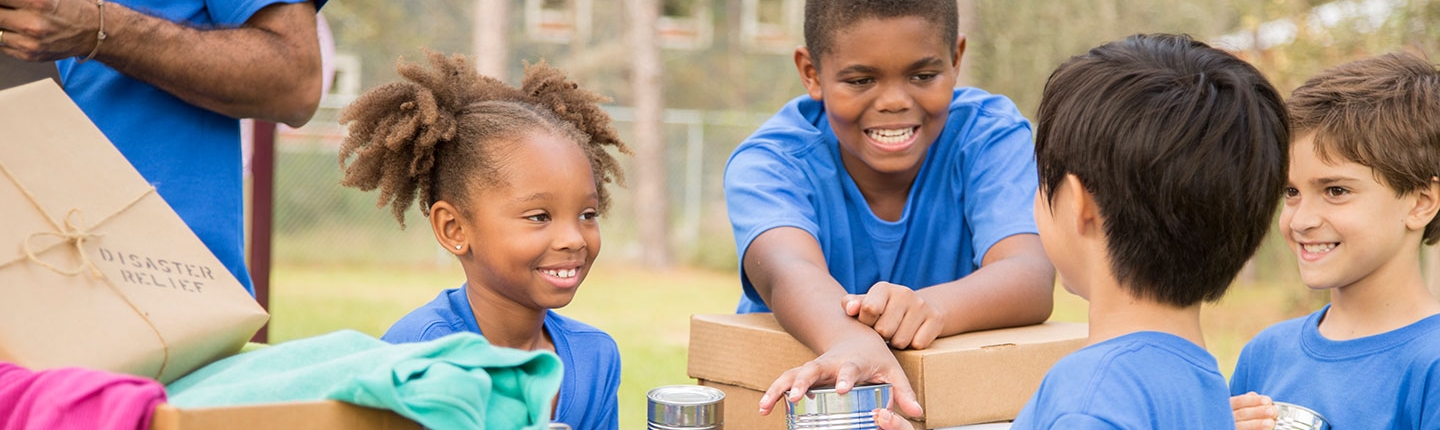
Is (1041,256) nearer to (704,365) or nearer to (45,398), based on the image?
(704,365)

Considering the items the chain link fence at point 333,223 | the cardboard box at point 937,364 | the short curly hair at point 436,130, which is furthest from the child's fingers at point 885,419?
the chain link fence at point 333,223

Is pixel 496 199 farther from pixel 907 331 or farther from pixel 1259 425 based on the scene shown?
pixel 1259 425

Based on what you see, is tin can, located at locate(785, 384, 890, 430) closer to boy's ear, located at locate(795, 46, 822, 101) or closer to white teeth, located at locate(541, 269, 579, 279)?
white teeth, located at locate(541, 269, 579, 279)

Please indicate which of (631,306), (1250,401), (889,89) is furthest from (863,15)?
(631,306)

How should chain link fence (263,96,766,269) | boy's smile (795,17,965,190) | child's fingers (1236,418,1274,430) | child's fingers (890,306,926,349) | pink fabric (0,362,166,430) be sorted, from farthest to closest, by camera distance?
1. chain link fence (263,96,766,269)
2. boy's smile (795,17,965,190)
3. child's fingers (890,306,926,349)
4. child's fingers (1236,418,1274,430)
5. pink fabric (0,362,166,430)

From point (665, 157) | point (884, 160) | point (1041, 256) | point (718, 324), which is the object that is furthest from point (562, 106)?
point (665, 157)

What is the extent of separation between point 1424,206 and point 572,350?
61.1 inches

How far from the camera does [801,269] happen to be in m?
2.21

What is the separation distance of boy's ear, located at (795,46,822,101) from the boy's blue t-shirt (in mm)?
82

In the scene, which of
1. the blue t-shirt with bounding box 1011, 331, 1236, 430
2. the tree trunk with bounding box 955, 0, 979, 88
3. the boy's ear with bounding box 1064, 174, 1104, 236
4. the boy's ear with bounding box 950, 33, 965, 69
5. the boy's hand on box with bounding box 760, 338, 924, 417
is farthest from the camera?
the tree trunk with bounding box 955, 0, 979, 88

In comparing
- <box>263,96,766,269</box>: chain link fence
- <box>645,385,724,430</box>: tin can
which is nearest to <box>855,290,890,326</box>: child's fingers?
<box>645,385,724,430</box>: tin can

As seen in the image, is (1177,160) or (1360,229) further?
(1360,229)

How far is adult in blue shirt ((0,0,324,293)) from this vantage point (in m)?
1.88

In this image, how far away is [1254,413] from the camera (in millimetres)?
1859
